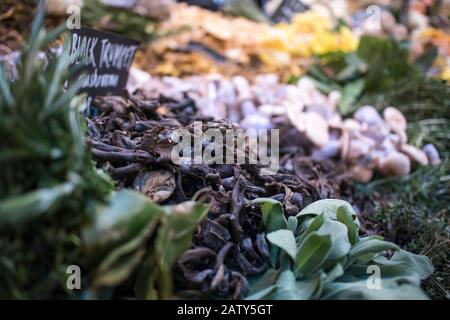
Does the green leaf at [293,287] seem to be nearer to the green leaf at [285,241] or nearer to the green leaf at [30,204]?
the green leaf at [285,241]

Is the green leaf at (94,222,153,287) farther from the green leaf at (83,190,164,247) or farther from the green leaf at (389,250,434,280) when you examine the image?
the green leaf at (389,250,434,280)

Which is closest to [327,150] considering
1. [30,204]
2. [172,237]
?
[172,237]

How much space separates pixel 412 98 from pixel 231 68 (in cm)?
91

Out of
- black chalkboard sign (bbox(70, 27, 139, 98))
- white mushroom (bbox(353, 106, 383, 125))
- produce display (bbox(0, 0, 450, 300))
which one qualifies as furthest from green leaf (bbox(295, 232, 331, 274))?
white mushroom (bbox(353, 106, 383, 125))

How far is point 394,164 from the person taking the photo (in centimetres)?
177

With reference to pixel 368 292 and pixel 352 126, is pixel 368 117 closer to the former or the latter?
pixel 352 126

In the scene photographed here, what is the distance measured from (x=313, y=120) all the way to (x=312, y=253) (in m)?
1.03

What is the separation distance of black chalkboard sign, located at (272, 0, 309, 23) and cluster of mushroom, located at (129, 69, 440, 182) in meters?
1.15

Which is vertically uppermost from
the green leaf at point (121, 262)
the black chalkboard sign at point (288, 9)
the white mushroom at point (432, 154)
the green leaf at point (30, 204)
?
the black chalkboard sign at point (288, 9)

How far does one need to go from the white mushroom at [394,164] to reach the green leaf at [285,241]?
40.7 inches

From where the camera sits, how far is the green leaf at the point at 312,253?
2.58ft

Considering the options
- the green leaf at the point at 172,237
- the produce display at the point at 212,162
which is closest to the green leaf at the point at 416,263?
the produce display at the point at 212,162

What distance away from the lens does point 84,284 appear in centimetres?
67
